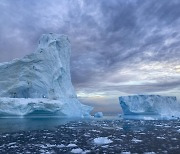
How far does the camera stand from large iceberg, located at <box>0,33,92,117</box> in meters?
36.8

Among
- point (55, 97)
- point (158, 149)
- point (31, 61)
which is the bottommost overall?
point (158, 149)

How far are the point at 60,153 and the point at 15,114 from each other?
2833 cm

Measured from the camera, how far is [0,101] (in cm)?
3441

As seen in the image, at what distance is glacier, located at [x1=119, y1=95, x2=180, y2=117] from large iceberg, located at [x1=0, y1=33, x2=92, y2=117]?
12667 mm

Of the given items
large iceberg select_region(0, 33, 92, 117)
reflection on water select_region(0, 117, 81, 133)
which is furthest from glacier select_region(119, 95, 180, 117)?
reflection on water select_region(0, 117, 81, 133)

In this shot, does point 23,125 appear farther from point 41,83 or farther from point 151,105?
point 151,105

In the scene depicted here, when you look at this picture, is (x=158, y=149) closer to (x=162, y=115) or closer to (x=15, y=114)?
(x=15, y=114)

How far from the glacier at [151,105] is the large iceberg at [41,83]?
499 inches

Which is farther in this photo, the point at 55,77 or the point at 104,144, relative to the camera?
the point at 55,77

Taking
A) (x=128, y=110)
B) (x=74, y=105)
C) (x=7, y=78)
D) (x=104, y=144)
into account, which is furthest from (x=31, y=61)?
(x=104, y=144)

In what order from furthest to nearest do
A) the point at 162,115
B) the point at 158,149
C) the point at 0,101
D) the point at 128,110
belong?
1. the point at 128,110
2. the point at 162,115
3. the point at 0,101
4. the point at 158,149

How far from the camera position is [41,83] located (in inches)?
1626

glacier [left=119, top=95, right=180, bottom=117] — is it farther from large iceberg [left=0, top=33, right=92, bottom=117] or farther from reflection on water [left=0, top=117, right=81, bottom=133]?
reflection on water [left=0, top=117, right=81, bottom=133]

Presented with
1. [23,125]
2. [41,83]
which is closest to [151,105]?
[41,83]
